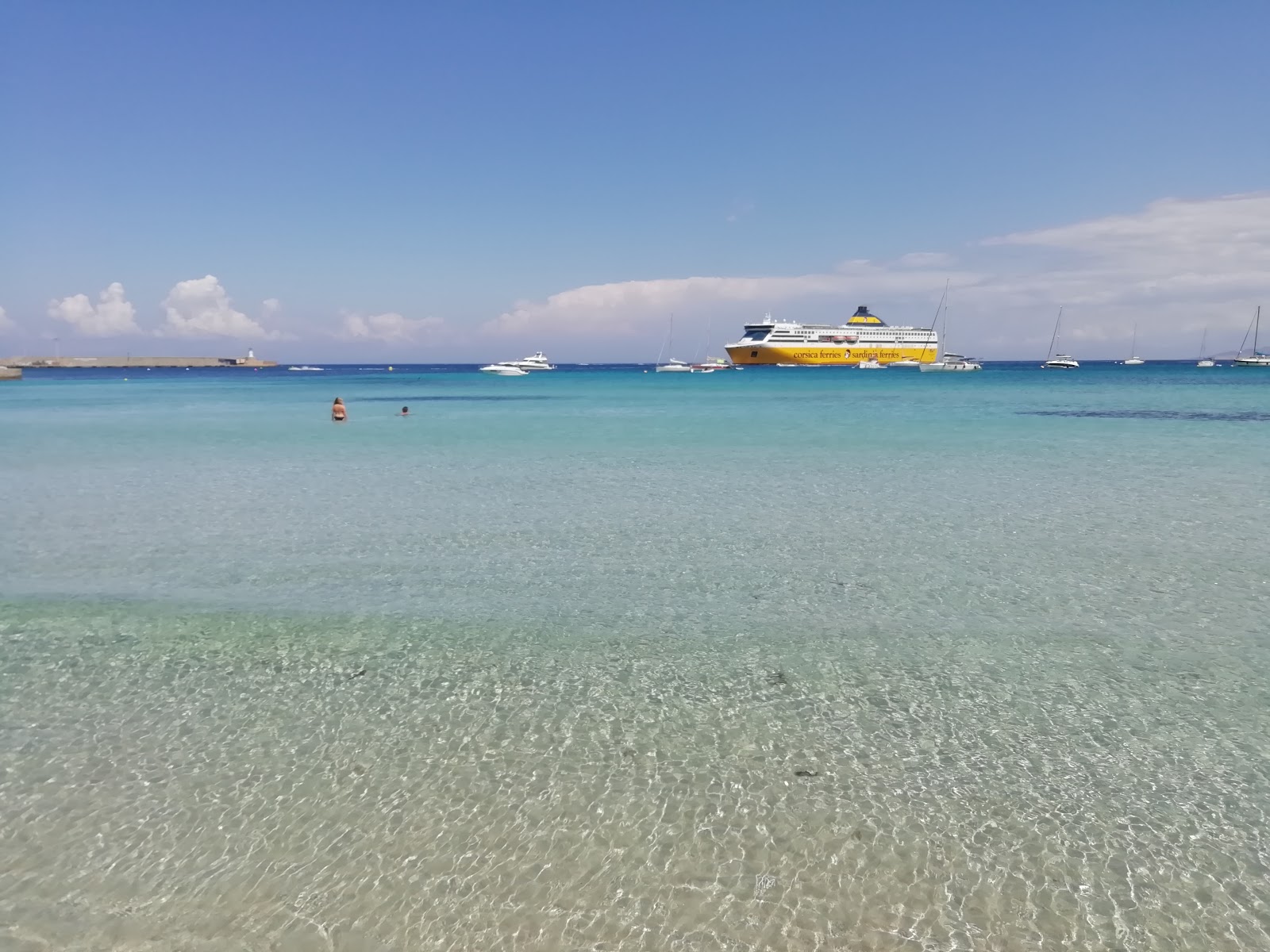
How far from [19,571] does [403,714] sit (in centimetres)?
877

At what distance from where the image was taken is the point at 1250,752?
20.6 feet

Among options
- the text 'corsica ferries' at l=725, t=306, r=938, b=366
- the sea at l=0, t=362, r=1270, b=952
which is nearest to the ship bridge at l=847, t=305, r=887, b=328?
the text 'corsica ferries' at l=725, t=306, r=938, b=366

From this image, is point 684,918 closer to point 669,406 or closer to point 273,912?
point 273,912

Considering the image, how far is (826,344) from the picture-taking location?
138 meters

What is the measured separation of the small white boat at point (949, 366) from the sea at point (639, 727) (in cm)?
12057

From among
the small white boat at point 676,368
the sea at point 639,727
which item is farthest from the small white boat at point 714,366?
the sea at point 639,727

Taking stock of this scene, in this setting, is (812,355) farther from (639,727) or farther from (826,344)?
(639,727)

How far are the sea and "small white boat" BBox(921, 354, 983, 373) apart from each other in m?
121

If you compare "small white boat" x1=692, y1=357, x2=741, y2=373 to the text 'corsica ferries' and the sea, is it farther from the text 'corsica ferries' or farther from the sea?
the sea

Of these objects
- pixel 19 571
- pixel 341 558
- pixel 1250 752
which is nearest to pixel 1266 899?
pixel 1250 752

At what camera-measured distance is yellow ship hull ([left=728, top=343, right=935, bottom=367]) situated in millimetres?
138500

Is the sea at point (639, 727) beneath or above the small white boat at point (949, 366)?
above

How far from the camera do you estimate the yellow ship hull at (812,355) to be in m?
138

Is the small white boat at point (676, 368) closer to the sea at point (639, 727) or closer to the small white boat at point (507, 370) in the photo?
the small white boat at point (507, 370)
